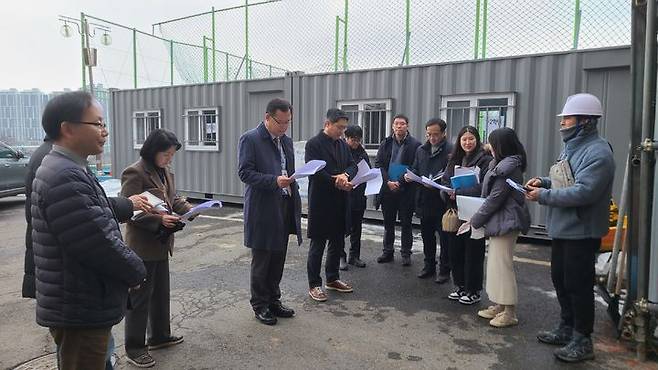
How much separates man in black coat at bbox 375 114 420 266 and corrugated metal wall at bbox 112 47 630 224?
213cm

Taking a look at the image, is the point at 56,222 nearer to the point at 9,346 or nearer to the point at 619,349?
the point at 9,346

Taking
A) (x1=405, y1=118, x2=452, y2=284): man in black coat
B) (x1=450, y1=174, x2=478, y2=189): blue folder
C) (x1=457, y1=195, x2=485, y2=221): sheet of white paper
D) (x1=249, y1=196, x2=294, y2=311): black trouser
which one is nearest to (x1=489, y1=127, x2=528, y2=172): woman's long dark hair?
(x1=457, y1=195, x2=485, y2=221): sheet of white paper

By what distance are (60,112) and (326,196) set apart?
9.27ft

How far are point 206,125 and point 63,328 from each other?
9245 millimetres

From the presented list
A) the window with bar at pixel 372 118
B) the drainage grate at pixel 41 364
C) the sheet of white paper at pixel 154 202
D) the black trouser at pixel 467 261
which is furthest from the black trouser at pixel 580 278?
the window with bar at pixel 372 118

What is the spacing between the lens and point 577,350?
3.29 meters

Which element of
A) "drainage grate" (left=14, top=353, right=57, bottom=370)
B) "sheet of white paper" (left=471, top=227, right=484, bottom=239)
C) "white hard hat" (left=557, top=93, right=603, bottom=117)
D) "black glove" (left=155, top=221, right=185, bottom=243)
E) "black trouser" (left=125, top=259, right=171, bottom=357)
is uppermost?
"white hard hat" (left=557, top=93, right=603, bottom=117)

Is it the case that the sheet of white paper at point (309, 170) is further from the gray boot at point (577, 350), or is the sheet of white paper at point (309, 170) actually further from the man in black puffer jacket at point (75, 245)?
the gray boot at point (577, 350)

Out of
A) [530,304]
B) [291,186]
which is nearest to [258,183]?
[291,186]

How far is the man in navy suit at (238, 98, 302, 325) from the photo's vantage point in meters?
3.81

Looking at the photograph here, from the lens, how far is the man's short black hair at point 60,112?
78.6 inches

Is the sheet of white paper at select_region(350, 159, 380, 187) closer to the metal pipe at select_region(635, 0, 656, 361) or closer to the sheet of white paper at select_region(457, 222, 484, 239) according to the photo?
the sheet of white paper at select_region(457, 222, 484, 239)

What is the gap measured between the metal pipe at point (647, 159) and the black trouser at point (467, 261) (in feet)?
4.60

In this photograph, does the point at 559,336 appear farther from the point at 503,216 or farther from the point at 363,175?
the point at 363,175
